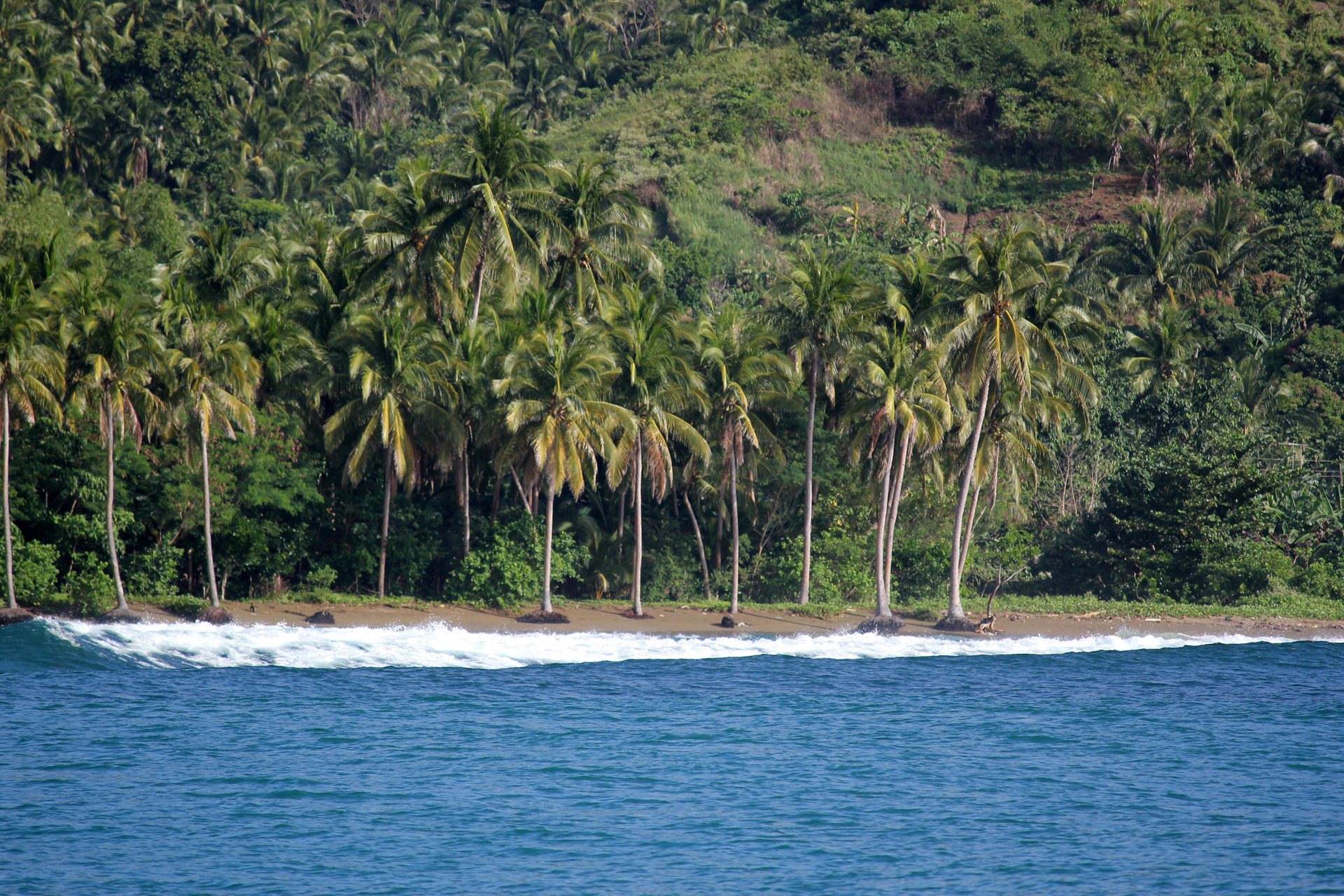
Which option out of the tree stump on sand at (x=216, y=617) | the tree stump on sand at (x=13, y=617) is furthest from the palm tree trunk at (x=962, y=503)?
the tree stump on sand at (x=13, y=617)

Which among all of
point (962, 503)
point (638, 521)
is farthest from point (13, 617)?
point (962, 503)

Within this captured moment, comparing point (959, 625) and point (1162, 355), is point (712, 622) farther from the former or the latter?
point (1162, 355)

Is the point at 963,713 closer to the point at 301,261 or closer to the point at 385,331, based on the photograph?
the point at 385,331

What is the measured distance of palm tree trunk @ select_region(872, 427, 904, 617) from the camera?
4156 cm

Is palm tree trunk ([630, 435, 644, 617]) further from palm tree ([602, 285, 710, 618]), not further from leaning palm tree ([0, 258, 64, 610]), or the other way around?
leaning palm tree ([0, 258, 64, 610])

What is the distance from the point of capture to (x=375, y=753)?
87.9ft

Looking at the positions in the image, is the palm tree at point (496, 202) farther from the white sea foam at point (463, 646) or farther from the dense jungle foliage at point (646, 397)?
the white sea foam at point (463, 646)

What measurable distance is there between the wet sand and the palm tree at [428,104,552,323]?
10.8m

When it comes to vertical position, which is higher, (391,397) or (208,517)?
(391,397)

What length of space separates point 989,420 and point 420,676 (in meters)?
21.1

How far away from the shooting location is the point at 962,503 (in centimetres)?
4141

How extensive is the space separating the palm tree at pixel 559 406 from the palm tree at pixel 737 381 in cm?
382

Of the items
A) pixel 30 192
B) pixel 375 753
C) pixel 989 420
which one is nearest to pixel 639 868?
pixel 375 753

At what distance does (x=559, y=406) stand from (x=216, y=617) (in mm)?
12409
